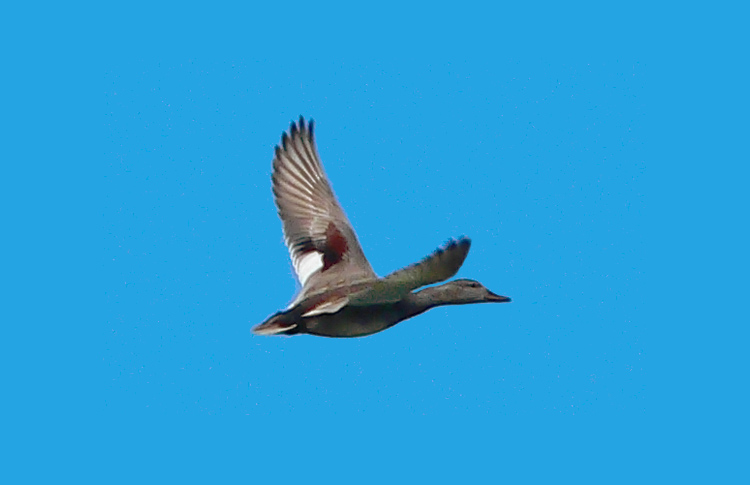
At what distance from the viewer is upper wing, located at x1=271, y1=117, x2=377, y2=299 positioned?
35.3ft

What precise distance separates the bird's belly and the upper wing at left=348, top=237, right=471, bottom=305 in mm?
143

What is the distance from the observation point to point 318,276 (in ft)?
34.7

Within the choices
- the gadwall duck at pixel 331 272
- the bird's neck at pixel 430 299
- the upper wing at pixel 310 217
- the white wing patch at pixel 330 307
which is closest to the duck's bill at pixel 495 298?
the gadwall duck at pixel 331 272

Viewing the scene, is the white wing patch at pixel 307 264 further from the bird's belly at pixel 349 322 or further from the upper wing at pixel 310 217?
the bird's belly at pixel 349 322

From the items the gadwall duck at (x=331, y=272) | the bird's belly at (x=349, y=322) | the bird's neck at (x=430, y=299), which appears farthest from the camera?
the bird's neck at (x=430, y=299)

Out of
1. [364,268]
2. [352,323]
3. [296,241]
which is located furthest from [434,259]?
[296,241]

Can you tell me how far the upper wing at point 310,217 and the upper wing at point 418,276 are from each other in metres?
0.86

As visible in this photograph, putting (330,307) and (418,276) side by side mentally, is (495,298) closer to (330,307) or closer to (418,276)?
(330,307)

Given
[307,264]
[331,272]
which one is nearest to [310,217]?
[307,264]

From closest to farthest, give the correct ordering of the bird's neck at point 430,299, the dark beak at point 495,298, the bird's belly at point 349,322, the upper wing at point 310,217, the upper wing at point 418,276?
the upper wing at point 418,276, the bird's belly at point 349,322, the bird's neck at point 430,299, the dark beak at point 495,298, the upper wing at point 310,217

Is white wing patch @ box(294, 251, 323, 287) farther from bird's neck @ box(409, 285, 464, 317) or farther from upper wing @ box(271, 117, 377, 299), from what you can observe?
bird's neck @ box(409, 285, 464, 317)

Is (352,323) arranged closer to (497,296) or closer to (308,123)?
(497,296)

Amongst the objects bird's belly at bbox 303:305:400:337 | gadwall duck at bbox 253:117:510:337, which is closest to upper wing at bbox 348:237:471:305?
gadwall duck at bbox 253:117:510:337

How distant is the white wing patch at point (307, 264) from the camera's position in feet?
35.6
